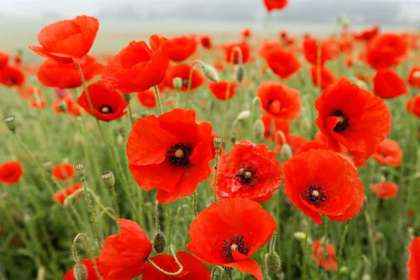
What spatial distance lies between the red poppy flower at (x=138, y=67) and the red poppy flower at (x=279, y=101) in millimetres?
824

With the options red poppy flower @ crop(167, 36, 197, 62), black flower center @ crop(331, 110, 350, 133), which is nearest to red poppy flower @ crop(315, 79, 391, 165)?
black flower center @ crop(331, 110, 350, 133)

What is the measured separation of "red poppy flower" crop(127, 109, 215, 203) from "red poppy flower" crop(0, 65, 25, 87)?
1.37m

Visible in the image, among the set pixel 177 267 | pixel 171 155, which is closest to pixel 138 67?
pixel 171 155

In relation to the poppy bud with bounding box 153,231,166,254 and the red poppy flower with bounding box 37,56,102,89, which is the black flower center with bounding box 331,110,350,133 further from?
the red poppy flower with bounding box 37,56,102,89

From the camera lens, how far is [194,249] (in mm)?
949

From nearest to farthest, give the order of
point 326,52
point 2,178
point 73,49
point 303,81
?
point 73,49
point 2,178
point 326,52
point 303,81

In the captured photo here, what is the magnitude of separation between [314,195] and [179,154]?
14.4 inches

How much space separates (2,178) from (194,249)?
1.66 m

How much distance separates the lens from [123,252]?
39.2 inches

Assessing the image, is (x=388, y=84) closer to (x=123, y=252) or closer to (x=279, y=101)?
(x=279, y=101)

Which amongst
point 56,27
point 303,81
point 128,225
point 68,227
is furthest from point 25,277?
point 303,81

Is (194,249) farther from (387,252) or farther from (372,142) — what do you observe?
(387,252)

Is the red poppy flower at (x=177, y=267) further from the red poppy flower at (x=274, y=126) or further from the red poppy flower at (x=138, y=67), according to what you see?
the red poppy flower at (x=274, y=126)

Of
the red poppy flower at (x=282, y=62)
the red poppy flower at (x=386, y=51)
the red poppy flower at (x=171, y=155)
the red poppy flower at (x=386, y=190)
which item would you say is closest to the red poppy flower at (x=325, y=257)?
the red poppy flower at (x=386, y=190)
